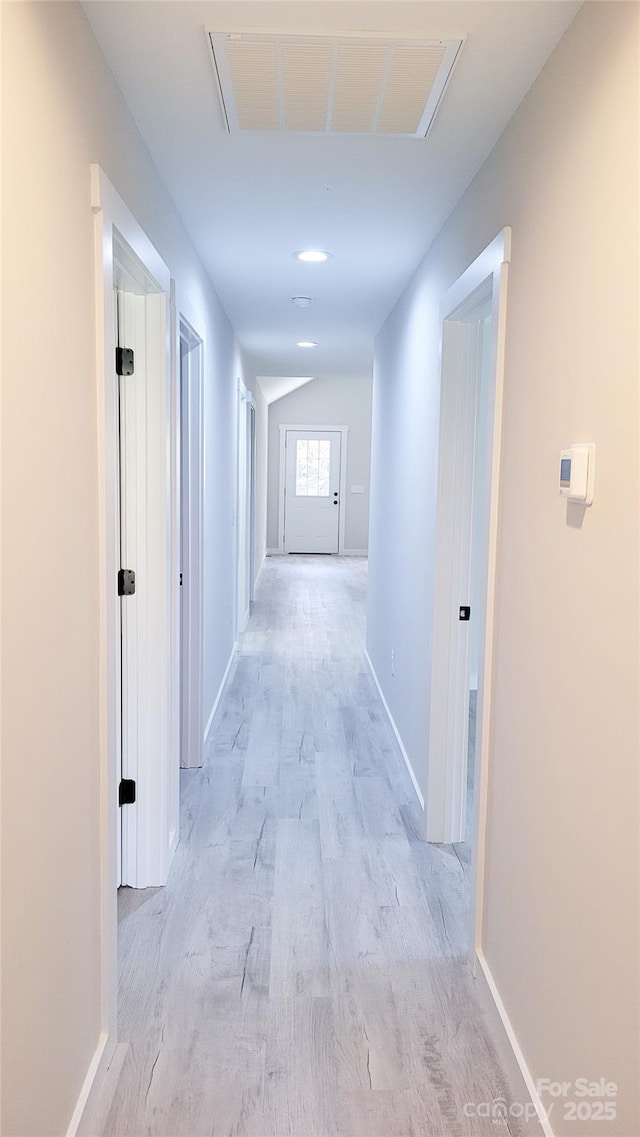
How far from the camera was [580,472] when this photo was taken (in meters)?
1.49

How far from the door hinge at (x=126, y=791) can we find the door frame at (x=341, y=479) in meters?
9.80

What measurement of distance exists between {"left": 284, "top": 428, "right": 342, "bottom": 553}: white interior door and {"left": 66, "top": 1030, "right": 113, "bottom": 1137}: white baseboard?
10674 millimetres

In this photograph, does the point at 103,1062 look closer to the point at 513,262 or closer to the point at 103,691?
the point at 103,691

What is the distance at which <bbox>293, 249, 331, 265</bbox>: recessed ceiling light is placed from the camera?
3.36 meters

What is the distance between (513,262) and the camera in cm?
203

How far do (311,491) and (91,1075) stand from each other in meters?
10.8

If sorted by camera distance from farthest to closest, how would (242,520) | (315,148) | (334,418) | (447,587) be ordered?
(334,418)
(242,520)
(447,587)
(315,148)

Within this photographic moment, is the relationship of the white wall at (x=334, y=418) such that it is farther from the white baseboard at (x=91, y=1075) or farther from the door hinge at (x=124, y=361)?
the white baseboard at (x=91, y=1075)

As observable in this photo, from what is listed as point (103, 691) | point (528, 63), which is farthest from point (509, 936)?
point (528, 63)

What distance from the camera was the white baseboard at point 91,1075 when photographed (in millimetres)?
1677

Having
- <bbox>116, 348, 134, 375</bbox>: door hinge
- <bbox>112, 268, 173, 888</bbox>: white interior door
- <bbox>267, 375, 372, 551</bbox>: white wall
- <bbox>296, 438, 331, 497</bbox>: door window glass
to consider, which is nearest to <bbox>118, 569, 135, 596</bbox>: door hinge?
<bbox>112, 268, 173, 888</bbox>: white interior door

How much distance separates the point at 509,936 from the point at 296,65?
2038 mm

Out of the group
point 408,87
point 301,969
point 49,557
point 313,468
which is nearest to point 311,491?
point 313,468

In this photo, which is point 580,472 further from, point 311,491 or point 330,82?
point 311,491
